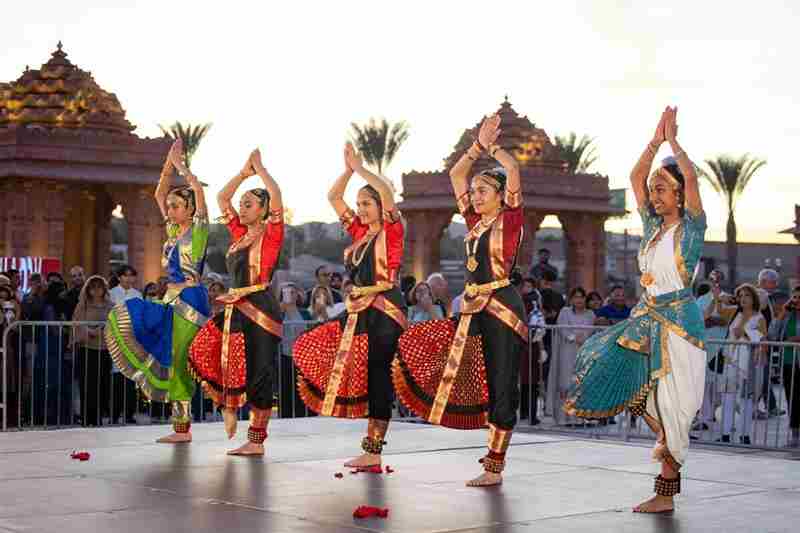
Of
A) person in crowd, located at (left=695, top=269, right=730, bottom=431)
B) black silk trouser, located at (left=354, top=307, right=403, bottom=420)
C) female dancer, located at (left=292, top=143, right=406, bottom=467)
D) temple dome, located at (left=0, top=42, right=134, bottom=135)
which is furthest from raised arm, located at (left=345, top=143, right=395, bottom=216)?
temple dome, located at (left=0, top=42, right=134, bottom=135)

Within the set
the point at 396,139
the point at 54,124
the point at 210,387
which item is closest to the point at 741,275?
the point at 396,139

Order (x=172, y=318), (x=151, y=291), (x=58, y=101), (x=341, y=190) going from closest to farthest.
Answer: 1. (x=341, y=190)
2. (x=172, y=318)
3. (x=151, y=291)
4. (x=58, y=101)

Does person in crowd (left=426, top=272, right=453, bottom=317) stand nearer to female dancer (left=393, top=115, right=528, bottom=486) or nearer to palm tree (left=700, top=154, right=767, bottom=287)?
female dancer (left=393, top=115, right=528, bottom=486)

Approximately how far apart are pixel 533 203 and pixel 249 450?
29.6 meters

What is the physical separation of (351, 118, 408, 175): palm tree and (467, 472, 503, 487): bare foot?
42753 mm

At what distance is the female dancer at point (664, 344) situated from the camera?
793 cm

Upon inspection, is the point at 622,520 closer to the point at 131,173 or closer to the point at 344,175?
the point at 344,175

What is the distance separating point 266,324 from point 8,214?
23.2 meters

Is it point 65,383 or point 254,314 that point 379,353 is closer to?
point 254,314

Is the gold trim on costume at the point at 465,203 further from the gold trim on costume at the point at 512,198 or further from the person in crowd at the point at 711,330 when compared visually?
the person in crowd at the point at 711,330

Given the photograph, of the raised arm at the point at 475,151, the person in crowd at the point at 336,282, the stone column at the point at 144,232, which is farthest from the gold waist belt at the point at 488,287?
the stone column at the point at 144,232

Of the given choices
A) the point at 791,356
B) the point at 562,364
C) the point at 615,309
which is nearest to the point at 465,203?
the point at 791,356

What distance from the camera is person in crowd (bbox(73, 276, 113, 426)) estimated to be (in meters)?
13.3

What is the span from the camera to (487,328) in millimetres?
8836
